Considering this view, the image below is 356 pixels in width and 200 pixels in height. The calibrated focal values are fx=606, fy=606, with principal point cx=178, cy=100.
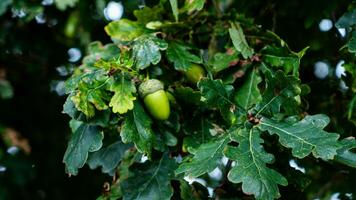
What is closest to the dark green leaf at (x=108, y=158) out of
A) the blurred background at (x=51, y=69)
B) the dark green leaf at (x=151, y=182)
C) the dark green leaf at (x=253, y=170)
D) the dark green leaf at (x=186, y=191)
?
the dark green leaf at (x=151, y=182)

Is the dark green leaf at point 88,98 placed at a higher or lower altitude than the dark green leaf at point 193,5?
lower

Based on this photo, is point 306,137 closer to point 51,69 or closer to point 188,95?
point 188,95

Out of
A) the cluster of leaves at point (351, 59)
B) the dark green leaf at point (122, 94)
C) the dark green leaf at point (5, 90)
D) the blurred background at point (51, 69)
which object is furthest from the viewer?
the dark green leaf at point (5, 90)

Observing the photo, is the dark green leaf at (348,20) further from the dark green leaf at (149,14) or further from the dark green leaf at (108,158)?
the dark green leaf at (108,158)

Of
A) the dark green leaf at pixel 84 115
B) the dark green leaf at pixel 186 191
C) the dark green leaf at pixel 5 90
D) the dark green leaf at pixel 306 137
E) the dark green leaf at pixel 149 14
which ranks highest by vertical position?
the dark green leaf at pixel 149 14

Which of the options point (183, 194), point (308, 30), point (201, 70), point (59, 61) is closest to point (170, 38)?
point (201, 70)

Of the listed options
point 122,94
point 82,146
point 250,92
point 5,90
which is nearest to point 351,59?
point 250,92
